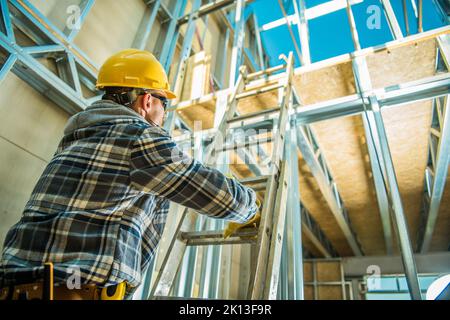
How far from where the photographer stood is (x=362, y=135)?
4.59 metres

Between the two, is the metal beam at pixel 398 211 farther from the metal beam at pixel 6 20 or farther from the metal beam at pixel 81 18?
the metal beam at pixel 6 20

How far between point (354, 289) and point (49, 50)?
1109cm

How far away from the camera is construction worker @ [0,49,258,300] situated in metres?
1.04

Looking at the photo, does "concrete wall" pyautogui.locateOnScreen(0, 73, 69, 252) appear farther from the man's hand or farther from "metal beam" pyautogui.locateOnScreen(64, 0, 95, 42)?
the man's hand

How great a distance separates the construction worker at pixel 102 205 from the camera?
1.04 meters

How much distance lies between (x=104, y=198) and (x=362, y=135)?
4.42m

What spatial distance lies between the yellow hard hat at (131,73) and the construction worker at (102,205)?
0.32 m

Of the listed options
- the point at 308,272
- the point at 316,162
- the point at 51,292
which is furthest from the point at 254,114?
the point at 308,272

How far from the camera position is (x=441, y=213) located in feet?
22.9

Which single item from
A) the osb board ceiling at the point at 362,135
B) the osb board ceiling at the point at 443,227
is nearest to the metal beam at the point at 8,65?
the osb board ceiling at the point at 362,135

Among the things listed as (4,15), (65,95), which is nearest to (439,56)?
(65,95)

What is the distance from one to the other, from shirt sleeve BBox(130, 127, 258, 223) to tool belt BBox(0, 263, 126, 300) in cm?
43

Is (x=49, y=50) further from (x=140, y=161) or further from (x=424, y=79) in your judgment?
(x=424, y=79)

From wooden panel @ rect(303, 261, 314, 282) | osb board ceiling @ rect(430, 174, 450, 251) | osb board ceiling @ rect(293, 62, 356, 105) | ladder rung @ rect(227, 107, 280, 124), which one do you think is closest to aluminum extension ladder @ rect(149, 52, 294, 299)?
ladder rung @ rect(227, 107, 280, 124)
